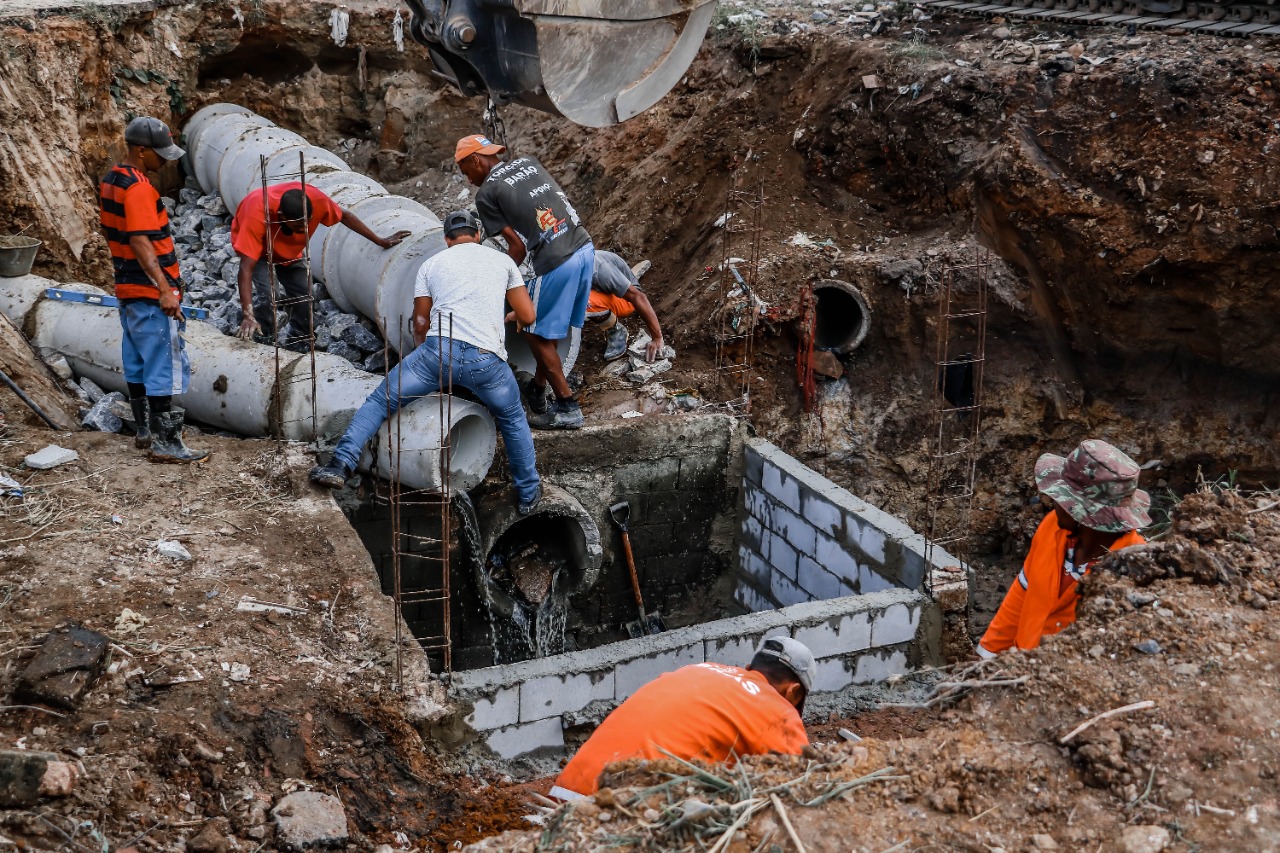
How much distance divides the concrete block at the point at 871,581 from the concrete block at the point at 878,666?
17.2 inches

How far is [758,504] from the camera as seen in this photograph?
7039mm

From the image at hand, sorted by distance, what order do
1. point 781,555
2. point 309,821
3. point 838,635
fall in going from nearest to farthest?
point 309,821 → point 838,635 → point 781,555

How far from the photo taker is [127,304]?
5.73 meters

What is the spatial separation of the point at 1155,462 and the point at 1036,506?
952 mm

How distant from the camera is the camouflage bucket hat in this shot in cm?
393

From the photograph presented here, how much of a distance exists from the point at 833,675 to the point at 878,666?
10.6 inches

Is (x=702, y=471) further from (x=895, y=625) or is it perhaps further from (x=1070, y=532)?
(x=1070, y=532)

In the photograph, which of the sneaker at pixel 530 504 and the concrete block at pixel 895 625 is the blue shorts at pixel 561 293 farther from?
the concrete block at pixel 895 625

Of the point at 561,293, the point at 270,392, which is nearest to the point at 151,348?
the point at 270,392

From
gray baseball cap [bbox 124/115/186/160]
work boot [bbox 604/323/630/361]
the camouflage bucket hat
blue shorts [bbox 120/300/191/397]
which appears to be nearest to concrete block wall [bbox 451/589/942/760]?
the camouflage bucket hat

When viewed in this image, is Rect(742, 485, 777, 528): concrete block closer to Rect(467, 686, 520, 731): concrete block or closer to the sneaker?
the sneaker

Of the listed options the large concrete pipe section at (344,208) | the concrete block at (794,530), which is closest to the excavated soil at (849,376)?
the large concrete pipe section at (344,208)

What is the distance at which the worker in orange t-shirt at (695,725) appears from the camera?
10.7ft

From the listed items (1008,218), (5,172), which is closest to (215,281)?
(5,172)
